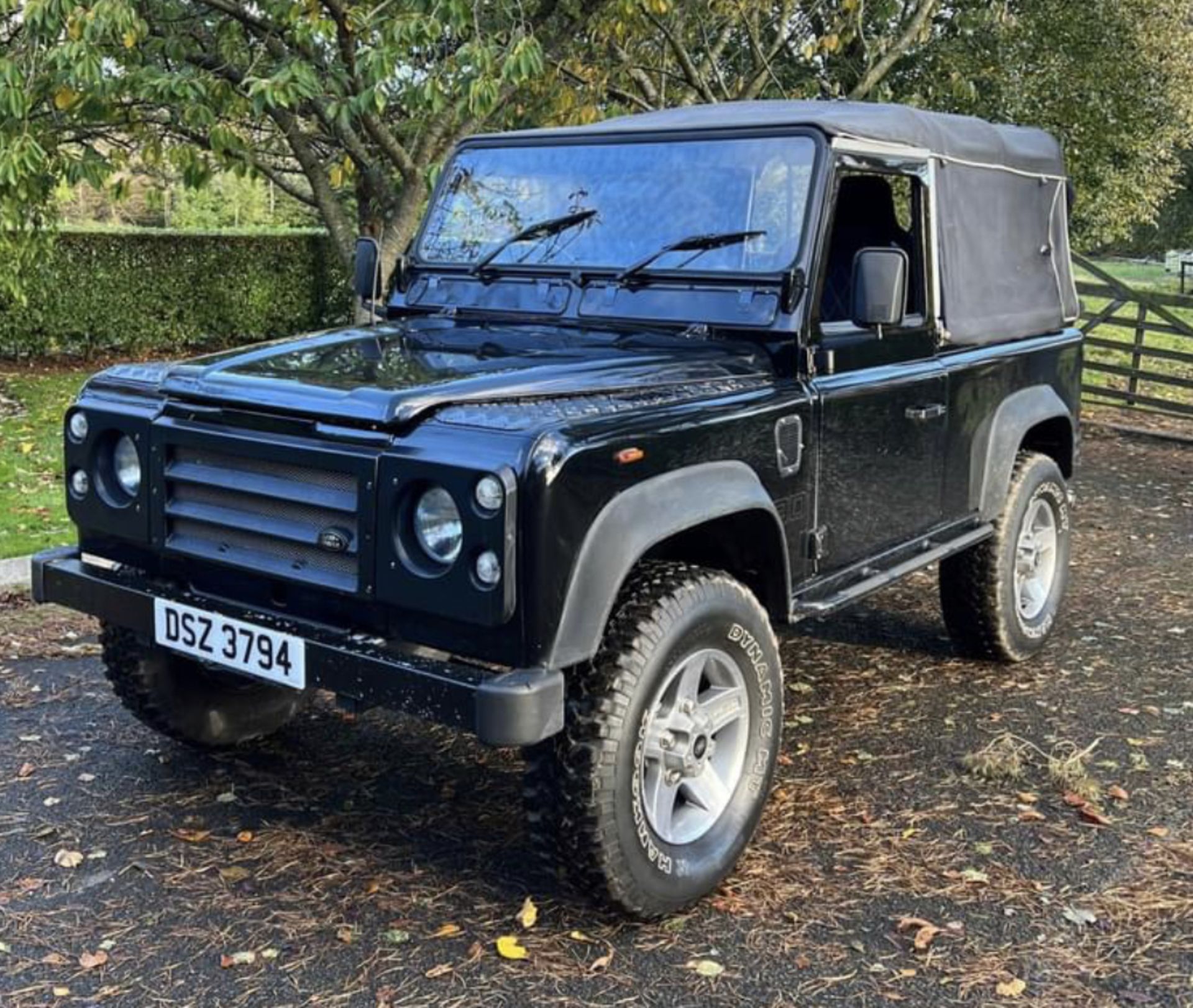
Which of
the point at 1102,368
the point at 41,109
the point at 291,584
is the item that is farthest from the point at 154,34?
the point at 1102,368

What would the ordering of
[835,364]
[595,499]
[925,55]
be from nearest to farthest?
1. [595,499]
2. [835,364]
3. [925,55]

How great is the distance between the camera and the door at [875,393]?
4.13m

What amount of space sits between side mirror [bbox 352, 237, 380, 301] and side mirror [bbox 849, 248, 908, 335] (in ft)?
6.20

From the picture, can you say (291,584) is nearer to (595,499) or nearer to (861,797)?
(595,499)

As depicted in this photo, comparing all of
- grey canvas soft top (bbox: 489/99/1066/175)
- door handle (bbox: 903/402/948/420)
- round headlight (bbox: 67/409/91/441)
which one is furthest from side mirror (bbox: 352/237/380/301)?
door handle (bbox: 903/402/948/420)

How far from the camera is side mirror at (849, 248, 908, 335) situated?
12.7 feet

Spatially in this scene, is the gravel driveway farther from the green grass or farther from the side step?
the green grass

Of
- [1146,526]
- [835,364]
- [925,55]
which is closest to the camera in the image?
[835,364]

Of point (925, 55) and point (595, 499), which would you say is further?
point (925, 55)

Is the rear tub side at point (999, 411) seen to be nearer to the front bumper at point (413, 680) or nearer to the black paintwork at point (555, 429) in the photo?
the black paintwork at point (555, 429)

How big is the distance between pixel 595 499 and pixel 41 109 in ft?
23.2

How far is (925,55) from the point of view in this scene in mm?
13195

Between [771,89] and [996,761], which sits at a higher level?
[771,89]

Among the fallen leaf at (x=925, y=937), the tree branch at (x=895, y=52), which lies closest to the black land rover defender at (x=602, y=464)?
the fallen leaf at (x=925, y=937)
